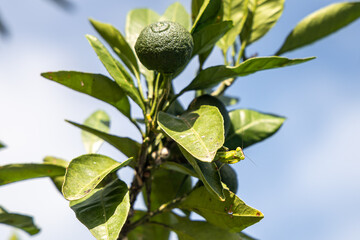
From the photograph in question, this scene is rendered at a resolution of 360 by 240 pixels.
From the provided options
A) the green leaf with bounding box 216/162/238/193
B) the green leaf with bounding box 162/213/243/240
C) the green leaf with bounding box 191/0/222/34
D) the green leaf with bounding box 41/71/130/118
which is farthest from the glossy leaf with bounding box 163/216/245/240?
the green leaf with bounding box 191/0/222/34

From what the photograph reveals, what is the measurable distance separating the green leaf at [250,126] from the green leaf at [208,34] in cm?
37

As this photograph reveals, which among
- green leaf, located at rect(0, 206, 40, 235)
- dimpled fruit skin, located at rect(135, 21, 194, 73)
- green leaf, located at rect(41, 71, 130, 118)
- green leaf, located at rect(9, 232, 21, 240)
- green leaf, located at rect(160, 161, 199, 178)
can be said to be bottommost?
green leaf, located at rect(9, 232, 21, 240)

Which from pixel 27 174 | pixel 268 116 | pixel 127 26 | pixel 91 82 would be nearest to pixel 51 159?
pixel 27 174

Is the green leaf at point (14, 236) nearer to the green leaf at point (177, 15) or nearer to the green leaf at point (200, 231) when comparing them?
the green leaf at point (200, 231)

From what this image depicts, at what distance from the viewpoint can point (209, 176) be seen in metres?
1.19

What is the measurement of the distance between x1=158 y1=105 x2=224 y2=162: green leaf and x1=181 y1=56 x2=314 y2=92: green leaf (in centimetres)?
17

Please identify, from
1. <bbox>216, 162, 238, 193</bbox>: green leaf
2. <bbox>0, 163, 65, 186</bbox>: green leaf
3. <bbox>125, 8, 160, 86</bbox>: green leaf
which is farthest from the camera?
<bbox>125, 8, 160, 86</bbox>: green leaf

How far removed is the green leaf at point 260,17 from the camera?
1.74 metres

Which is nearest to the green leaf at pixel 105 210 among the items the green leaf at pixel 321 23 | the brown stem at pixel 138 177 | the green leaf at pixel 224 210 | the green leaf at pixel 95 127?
the brown stem at pixel 138 177

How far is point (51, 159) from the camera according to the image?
1.82 meters

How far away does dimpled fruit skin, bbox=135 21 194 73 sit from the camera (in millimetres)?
1304

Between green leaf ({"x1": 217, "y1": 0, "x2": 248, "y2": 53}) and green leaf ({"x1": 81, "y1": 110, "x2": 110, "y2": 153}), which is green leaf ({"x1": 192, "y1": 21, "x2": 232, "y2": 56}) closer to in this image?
green leaf ({"x1": 217, "y1": 0, "x2": 248, "y2": 53})

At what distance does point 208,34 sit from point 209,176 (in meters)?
A: 0.52

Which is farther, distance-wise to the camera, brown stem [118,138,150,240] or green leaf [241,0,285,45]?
green leaf [241,0,285,45]
